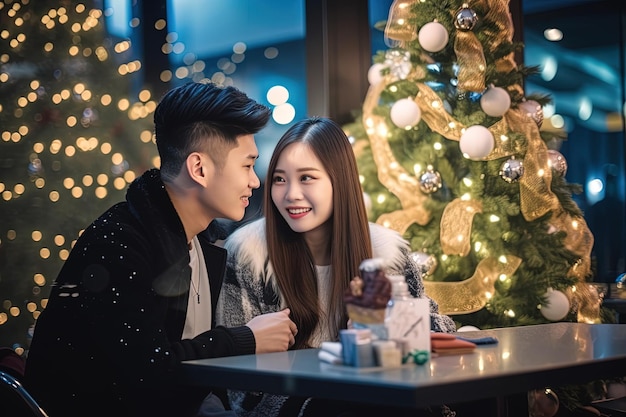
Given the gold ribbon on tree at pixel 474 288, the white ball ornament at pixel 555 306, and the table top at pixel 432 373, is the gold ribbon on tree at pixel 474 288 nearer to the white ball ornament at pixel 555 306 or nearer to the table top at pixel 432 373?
the white ball ornament at pixel 555 306

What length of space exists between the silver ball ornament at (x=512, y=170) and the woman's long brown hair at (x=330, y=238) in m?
1.30

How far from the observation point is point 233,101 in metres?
2.60

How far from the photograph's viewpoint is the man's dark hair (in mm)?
2586

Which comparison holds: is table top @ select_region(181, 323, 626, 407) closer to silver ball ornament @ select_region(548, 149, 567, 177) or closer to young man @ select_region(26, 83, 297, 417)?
young man @ select_region(26, 83, 297, 417)

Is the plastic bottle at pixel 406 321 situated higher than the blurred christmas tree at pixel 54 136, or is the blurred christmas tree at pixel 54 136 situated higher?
the blurred christmas tree at pixel 54 136

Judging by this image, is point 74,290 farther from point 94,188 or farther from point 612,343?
point 94,188

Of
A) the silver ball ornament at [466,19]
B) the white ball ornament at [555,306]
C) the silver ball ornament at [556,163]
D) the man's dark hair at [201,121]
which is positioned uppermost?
the silver ball ornament at [466,19]

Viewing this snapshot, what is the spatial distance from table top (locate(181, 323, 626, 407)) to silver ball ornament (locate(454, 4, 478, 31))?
206cm

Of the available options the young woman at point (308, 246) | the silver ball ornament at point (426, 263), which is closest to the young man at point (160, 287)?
the young woman at point (308, 246)

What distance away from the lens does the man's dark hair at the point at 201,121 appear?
8.48 ft

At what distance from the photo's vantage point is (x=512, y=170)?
3.98 m

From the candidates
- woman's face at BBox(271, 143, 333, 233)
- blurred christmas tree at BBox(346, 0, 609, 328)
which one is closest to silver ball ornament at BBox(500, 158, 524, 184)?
blurred christmas tree at BBox(346, 0, 609, 328)

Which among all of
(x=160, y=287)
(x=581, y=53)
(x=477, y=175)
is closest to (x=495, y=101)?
(x=477, y=175)

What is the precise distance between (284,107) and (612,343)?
296 centimetres
